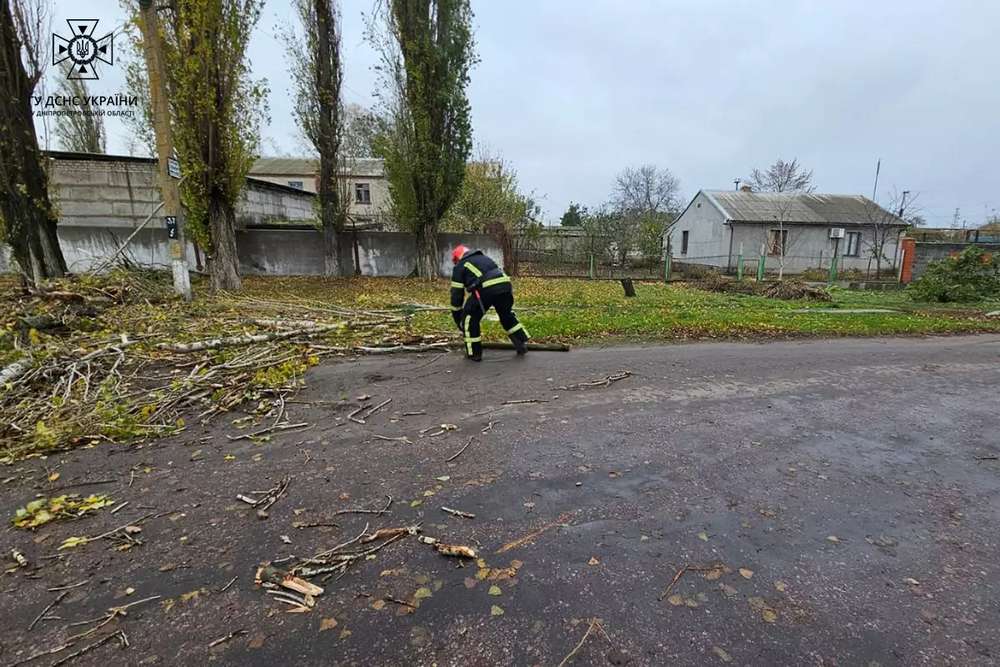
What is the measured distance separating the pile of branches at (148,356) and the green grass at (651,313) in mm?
1870

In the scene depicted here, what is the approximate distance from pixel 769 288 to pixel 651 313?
28.0 feet

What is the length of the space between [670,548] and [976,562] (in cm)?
169

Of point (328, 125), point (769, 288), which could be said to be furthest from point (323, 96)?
point (769, 288)

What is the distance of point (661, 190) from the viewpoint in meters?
50.6

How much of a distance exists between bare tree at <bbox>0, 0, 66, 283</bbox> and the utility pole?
3520mm

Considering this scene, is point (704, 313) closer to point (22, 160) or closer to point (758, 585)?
point (758, 585)

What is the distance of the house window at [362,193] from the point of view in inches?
1512

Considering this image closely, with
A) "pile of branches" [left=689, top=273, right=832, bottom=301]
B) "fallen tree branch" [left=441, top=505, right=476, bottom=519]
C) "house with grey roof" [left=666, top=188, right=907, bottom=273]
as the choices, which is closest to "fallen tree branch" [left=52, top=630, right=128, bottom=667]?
"fallen tree branch" [left=441, top=505, right=476, bottom=519]

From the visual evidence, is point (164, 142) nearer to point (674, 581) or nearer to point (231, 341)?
point (231, 341)

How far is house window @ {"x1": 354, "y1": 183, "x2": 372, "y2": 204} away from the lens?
126 feet

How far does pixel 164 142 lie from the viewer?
10.0 metres

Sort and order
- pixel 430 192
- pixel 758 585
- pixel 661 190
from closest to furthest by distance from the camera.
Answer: pixel 758 585 → pixel 430 192 → pixel 661 190

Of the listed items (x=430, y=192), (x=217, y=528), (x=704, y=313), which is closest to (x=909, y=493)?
(x=217, y=528)

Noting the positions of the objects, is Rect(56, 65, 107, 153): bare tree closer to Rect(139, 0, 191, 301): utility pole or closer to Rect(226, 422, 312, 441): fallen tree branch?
Rect(139, 0, 191, 301): utility pole
